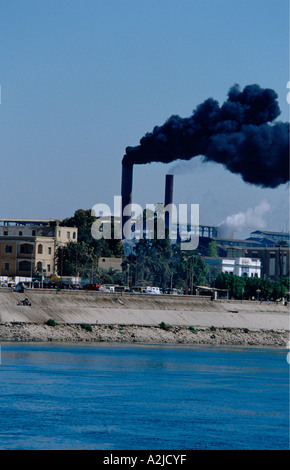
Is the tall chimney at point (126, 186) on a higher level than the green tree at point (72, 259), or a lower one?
higher

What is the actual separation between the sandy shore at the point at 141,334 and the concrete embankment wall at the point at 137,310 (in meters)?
2.31

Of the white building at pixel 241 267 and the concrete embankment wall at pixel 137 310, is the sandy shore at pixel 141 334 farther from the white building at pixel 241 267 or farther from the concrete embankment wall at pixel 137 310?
the white building at pixel 241 267

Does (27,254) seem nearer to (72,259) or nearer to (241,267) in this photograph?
(72,259)

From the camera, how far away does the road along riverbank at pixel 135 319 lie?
94.4 m

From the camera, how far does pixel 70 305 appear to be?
104 metres

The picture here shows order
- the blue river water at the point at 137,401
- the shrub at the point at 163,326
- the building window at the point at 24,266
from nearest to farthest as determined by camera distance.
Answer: the blue river water at the point at 137,401 → the shrub at the point at 163,326 → the building window at the point at 24,266

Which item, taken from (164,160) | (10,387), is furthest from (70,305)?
(10,387)

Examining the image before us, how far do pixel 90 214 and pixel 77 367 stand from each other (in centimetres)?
→ 9749

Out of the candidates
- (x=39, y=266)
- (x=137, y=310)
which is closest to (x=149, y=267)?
(x=39, y=266)

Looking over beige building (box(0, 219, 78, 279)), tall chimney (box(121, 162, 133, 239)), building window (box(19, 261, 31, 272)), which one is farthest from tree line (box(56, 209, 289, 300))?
tall chimney (box(121, 162, 133, 239))

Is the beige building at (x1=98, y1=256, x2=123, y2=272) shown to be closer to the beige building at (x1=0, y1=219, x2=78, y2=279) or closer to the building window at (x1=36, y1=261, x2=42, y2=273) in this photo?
the beige building at (x1=0, y1=219, x2=78, y2=279)

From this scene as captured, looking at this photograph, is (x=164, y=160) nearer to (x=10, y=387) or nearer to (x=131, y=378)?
Result: (x=131, y=378)

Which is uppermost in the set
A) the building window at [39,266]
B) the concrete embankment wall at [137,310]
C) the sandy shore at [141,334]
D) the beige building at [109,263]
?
the beige building at [109,263]

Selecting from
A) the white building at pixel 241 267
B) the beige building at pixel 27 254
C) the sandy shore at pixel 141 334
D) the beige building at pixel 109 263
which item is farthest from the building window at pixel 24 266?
the white building at pixel 241 267
